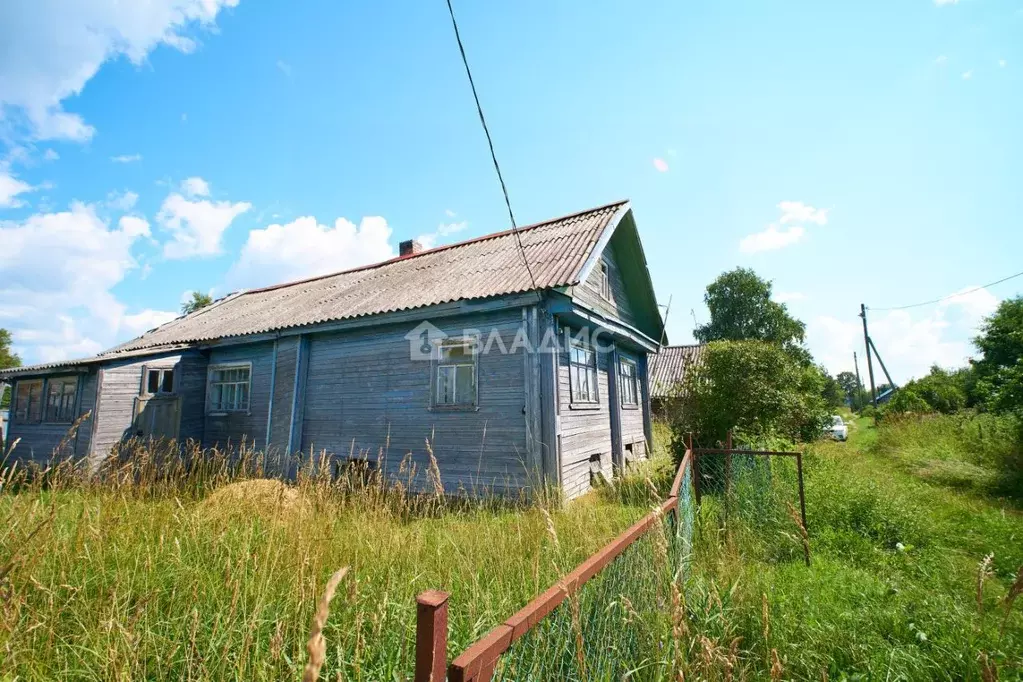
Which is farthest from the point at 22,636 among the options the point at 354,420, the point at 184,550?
the point at 354,420

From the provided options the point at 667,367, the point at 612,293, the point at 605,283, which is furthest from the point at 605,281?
the point at 667,367

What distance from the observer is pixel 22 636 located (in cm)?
205

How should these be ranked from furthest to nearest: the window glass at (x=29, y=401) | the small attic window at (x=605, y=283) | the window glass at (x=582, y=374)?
1. the window glass at (x=29, y=401)
2. the small attic window at (x=605, y=283)
3. the window glass at (x=582, y=374)

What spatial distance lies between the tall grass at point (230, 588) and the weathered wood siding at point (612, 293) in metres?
6.25

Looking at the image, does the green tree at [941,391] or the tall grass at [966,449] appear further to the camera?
the green tree at [941,391]

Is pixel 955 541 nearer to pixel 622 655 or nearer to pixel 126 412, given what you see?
pixel 622 655

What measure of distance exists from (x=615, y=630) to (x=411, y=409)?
21.5ft

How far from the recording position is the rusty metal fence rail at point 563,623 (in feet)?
3.49

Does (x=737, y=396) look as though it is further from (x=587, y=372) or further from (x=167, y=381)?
(x=167, y=381)

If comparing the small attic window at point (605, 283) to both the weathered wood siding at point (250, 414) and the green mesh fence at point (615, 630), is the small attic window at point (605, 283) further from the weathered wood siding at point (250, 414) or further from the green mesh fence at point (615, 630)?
the green mesh fence at point (615, 630)

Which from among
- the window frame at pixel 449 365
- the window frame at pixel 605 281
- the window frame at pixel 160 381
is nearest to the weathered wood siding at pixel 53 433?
the window frame at pixel 160 381

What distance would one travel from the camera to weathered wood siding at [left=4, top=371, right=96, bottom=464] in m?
10.3

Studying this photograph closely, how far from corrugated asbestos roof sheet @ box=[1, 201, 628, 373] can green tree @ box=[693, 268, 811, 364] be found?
22.0 metres

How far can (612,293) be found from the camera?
11.6 m
